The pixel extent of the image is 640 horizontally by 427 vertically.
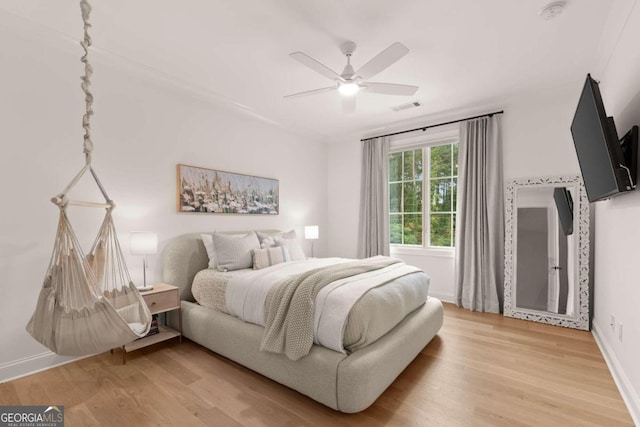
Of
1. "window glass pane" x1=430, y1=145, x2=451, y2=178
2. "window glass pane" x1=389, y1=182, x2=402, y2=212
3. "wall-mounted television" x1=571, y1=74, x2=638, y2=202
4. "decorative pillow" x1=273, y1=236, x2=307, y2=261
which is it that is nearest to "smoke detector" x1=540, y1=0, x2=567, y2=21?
"wall-mounted television" x1=571, y1=74, x2=638, y2=202

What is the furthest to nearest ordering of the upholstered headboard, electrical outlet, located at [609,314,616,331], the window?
the window < the upholstered headboard < electrical outlet, located at [609,314,616,331]

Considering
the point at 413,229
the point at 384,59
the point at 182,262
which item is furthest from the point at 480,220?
the point at 182,262

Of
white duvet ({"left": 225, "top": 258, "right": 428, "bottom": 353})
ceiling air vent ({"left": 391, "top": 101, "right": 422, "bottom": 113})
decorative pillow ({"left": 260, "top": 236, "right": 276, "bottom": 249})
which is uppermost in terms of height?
ceiling air vent ({"left": 391, "top": 101, "right": 422, "bottom": 113})

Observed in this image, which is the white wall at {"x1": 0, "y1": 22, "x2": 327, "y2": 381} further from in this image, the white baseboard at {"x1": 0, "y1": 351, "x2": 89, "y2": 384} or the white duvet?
the white duvet

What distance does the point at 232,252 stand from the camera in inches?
130

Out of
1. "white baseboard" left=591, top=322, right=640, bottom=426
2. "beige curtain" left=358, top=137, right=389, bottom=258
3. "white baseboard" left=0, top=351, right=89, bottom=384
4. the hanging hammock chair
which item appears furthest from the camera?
"beige curtain" left=358, top=137, right=389, bottom=258

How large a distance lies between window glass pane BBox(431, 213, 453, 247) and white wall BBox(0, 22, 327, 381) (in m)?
2.75

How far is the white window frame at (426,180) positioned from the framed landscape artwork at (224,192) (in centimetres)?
213

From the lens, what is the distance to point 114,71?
288 centimetres

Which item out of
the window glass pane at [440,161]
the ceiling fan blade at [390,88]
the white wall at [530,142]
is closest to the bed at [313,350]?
the white wall at [530,142]

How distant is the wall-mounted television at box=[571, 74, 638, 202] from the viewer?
5.76 feet

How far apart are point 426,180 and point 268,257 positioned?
274 centimetres

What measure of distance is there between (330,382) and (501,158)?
3524 millimetres

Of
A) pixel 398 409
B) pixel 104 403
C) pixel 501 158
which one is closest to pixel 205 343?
pixel 104 403
